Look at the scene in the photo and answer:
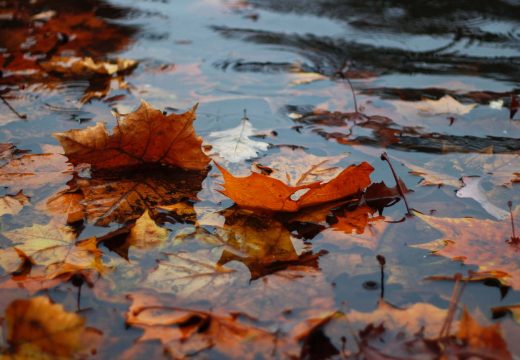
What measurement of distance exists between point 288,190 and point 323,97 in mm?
1185

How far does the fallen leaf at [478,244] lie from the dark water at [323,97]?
3cm

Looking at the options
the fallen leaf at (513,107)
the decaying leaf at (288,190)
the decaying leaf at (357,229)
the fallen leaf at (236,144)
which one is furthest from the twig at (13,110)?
the fallen leaf at (513,107)

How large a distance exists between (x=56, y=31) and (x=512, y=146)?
2.87 m

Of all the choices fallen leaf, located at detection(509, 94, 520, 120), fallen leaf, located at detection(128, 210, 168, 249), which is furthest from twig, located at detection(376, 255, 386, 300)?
fallen leaf, located at detection(509, 94, 520, 120)

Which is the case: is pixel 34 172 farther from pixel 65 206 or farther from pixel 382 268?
pixel 382 268

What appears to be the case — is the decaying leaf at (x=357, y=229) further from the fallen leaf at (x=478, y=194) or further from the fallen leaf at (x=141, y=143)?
the fallen leaf at (x=141, y=143)

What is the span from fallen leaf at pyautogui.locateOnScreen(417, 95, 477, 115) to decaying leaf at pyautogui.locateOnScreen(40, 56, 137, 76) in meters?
1.56

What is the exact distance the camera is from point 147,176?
1.64 meters

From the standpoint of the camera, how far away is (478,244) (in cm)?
134

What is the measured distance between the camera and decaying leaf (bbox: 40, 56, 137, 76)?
8.68ft

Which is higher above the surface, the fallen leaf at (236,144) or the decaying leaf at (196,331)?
the decaying leaf at (196,331)

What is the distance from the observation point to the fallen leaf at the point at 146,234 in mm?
1347

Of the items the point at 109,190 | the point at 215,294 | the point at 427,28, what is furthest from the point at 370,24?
the point at 215,294

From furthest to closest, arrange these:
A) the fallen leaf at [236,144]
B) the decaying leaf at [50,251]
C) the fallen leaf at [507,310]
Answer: the fallen leaf at [236,144], the decaying leaf at [50,251], the fallen leaf at [507,310]
